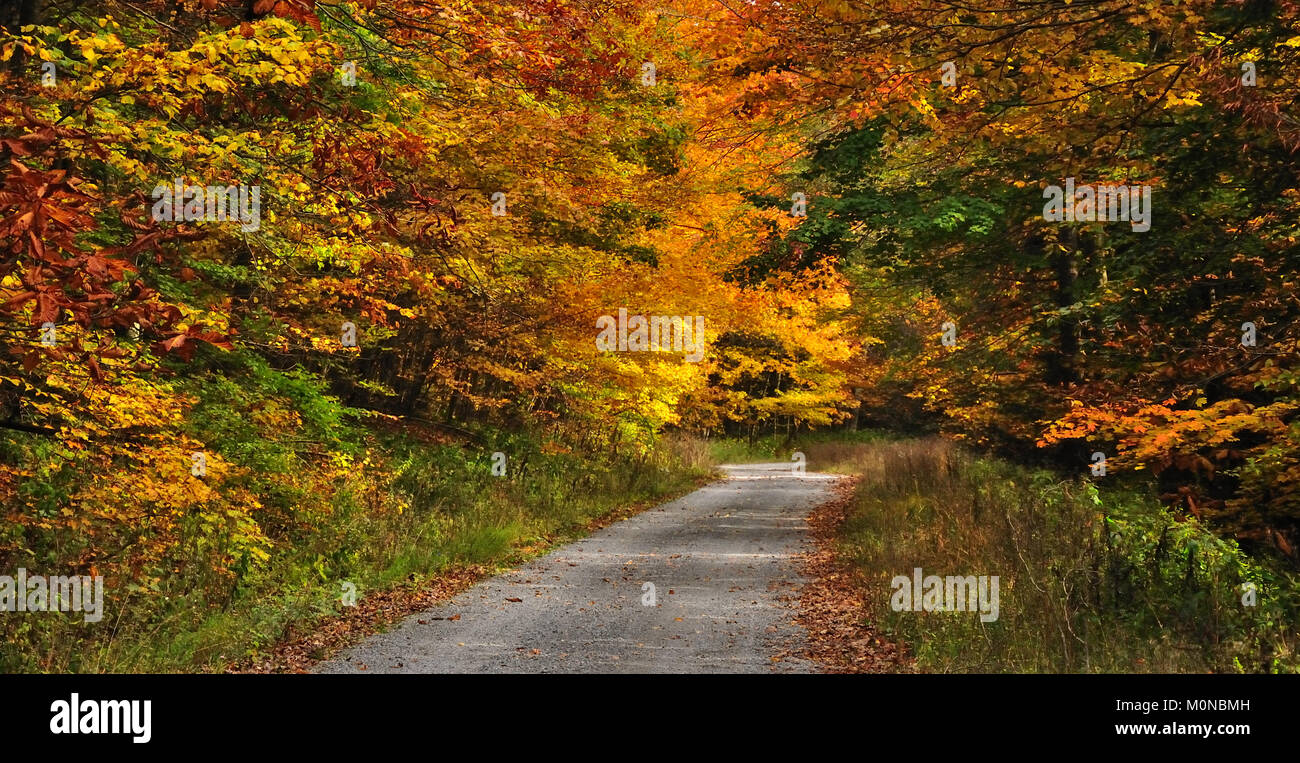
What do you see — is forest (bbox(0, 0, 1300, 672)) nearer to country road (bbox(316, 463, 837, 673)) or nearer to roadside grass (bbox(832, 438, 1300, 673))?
roadside grass (bbox(832, 438, 1300, 673))

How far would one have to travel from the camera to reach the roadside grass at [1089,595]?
23.7 feet

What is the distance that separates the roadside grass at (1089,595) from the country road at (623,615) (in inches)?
51.8

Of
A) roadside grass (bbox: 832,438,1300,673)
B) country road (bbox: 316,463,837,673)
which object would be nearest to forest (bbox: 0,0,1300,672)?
roadside grass (bbox: 832,438,1300,673)

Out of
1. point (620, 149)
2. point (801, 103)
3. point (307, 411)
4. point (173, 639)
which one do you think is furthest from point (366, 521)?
point (620, 149)

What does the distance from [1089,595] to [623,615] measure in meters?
4.39

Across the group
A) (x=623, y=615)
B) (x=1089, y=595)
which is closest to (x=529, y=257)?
(x=623, y=615)

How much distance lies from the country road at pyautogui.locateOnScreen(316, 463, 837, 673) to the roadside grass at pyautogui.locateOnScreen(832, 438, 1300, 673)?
A: 132 centimetres

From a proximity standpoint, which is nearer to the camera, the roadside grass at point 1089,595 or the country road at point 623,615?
the roadside grass at point 1089,595

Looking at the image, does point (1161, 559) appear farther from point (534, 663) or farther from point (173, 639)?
point (173, 639)

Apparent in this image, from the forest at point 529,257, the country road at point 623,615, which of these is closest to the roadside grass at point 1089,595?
the forest at point 529,257

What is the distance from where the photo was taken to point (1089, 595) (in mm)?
8398

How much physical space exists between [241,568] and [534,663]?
3.52 m

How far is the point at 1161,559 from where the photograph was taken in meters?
8.78

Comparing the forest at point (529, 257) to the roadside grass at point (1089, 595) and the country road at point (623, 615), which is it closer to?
the roadside grass at point (1089, 595)
